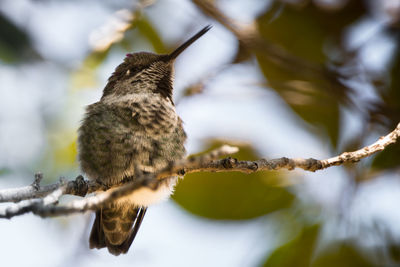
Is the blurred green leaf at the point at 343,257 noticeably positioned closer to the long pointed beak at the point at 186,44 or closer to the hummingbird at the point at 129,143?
the hummingbird at the point at 129,143

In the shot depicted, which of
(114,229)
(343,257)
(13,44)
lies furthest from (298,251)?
(13,44)

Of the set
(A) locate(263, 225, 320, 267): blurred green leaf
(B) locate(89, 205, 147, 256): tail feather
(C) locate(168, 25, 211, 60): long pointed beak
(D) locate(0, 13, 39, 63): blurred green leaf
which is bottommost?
(A) locate(263, 225, 320, 267): blurred green leaf

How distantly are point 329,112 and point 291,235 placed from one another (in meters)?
1.13

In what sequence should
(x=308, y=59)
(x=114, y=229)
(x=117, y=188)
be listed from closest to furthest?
1. (x=117, y=188)
2. (x=114, y=229)
3. (x=308, y=59)

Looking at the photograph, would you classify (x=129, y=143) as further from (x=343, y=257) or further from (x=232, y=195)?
(x=343, y=257)

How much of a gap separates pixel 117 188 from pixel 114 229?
131 cm

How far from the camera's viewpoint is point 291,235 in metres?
3.00

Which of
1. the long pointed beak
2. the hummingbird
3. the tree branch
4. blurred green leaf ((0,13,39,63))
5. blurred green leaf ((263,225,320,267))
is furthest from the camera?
blurred green leaf ((0,13,39,63))

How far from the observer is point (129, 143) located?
2.81m

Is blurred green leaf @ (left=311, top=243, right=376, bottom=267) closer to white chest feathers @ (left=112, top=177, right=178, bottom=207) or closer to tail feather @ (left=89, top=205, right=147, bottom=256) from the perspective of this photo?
white chest feathers @ (left=112, top=177, right=178, bottom=207)

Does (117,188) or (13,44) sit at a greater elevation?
(13,44)

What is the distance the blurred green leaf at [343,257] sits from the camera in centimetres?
303

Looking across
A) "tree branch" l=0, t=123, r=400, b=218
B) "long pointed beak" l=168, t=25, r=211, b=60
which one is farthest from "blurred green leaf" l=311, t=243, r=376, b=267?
"long pointed beak" l=168, t=25, r=211, b=60

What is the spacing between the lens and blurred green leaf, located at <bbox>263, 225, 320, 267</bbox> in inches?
116
